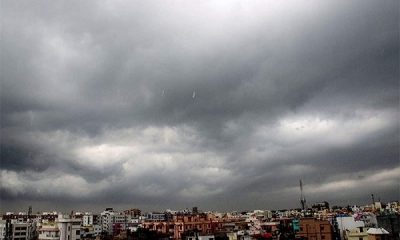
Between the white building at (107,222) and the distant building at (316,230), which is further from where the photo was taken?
the white building at (107,222)

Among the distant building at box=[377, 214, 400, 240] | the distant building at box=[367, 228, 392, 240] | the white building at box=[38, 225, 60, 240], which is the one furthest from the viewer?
the white building at box=[38, 225, 60, 240]

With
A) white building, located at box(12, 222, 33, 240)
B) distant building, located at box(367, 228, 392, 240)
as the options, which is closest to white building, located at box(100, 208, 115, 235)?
white building, located at box(12, 222, 33, 240)

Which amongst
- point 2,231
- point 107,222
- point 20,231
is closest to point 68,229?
point 20,231

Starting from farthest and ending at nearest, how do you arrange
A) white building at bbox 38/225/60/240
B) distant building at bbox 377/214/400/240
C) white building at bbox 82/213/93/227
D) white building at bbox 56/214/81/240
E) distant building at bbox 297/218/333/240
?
1. white building at bbox 82/213/93/227
2. white building at bbox 38/225/60/240
3. white building at bbox 56/214/81/240
4. distant building at bbox 297/218/333/240
5. distant building at bbox 377/214/400/240

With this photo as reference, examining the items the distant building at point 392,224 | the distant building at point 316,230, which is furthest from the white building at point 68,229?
the distant building at point 392,224

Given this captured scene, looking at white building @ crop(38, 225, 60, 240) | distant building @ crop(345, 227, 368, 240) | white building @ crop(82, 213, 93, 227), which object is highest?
white building @ crop(82, 213, 93, 227)

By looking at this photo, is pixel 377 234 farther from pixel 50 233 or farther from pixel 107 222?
pixel 107 222

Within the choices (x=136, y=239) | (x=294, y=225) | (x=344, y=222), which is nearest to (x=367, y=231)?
(x=344, y=222)

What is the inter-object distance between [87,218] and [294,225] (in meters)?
83.0

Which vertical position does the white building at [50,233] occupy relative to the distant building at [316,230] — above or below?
above

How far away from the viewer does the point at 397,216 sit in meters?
76.0

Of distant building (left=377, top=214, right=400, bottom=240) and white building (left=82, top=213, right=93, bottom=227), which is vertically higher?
white building (left=82, top=213, right=93, bottom=227)

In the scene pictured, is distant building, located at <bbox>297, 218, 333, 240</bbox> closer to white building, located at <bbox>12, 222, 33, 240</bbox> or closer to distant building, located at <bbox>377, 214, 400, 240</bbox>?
distant building, located at <bbox>377, 214, 400, 240</bbox>

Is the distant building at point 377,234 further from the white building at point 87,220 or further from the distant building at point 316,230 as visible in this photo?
the white building at point 87,220
